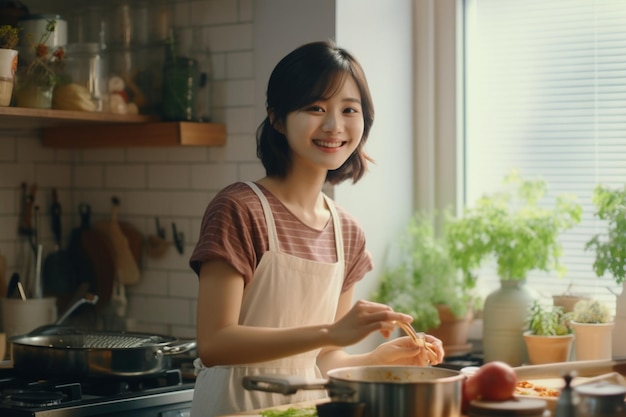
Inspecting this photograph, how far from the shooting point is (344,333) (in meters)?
2.23

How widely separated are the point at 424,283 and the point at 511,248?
359mm

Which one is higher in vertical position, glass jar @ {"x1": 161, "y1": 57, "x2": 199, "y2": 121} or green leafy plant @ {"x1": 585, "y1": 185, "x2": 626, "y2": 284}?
glass jar @ {"x1": 161, "y1": 57, "x2": 199, "y2": 121}

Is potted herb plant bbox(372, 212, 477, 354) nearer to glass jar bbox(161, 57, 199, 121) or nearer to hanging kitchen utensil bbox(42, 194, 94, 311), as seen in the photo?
glass jar bbox(161, 57, 199, 121)

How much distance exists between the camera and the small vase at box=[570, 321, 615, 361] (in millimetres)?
3322

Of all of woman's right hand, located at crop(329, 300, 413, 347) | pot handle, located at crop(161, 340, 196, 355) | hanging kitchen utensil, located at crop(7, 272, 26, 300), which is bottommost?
pot handle, located at crop(161, 340, 196, 355)

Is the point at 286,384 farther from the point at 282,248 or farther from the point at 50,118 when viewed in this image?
the point at 50,118

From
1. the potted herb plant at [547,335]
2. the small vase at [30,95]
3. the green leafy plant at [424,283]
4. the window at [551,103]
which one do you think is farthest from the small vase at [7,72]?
the potted herb plant at [547,335]

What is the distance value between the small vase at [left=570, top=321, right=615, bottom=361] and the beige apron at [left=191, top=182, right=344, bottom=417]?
3.30ft

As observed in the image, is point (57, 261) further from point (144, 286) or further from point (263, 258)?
point (263, 258)

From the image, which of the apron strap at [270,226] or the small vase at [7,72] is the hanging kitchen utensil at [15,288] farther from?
the apron strap at [270,226]

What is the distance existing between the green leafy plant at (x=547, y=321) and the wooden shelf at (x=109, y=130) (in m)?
1.22

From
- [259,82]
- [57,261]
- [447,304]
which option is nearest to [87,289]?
[57,261]

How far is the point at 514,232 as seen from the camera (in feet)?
11.6

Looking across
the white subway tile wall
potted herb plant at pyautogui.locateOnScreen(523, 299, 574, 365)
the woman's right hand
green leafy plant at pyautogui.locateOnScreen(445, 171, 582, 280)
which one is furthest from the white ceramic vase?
the woman's right hand
